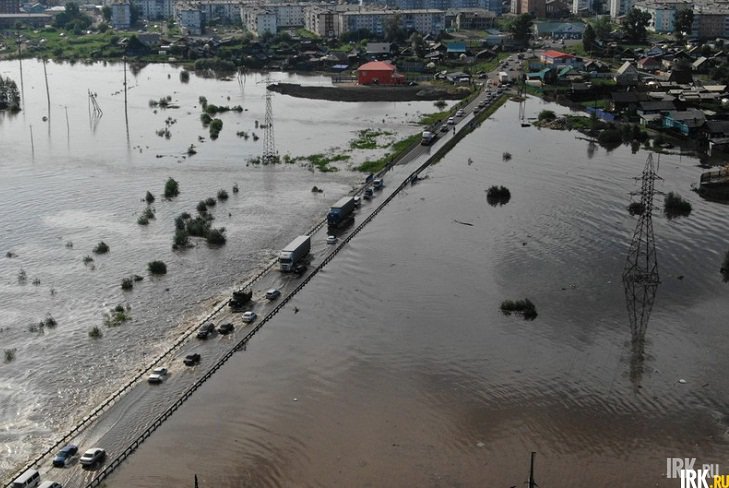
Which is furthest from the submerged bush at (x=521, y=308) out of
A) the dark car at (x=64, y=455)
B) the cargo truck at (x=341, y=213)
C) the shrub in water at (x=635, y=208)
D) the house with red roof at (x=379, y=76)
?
the house with red roof at (x=379, y=76)

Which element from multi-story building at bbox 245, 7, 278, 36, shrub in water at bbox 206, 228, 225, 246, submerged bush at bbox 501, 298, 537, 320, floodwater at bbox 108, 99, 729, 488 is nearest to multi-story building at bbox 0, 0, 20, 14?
multi-story building at bbox 245, 7, 278, 36

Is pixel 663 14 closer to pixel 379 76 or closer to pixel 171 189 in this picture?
pixel 379 76

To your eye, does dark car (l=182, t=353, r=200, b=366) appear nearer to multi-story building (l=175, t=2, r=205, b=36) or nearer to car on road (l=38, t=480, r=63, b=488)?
car on road (l=38, t=480, r=63, b=488)

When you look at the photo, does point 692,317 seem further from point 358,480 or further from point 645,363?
point 358,480

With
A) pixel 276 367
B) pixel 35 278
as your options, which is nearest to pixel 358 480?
pixel 276 367

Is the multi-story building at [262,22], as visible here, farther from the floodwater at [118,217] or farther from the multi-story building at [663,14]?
the multi-story building at [663,14]

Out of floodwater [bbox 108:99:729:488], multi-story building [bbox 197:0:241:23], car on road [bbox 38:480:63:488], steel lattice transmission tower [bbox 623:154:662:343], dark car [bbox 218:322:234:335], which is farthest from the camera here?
multi-story building [bbox 197:0:241:23]
